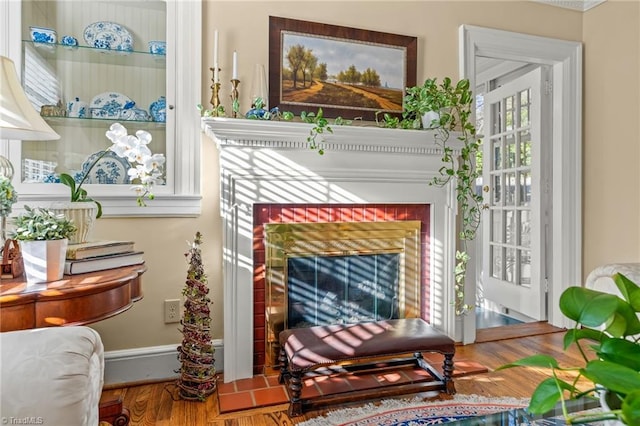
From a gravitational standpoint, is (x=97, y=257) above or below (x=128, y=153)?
below

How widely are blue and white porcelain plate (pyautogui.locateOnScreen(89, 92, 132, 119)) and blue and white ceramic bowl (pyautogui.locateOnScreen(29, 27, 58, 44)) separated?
0.33 meters

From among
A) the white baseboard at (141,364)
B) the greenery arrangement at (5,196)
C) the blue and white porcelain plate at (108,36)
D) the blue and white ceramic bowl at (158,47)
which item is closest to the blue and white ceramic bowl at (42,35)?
the blue and white porcelain plate at (108,36)

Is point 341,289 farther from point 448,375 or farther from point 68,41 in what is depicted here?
point 68,41

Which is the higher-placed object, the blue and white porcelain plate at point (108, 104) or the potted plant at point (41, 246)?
the blue and white porcelain plate at point (108, 104)

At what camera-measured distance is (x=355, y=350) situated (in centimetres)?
179

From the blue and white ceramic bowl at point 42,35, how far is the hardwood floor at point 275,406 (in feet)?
5.85

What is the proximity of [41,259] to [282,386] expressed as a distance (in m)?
1.26

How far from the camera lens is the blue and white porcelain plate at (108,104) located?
2.07 metres

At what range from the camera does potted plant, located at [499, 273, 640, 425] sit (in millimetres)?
576

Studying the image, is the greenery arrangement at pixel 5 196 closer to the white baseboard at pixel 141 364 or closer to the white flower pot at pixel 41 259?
the white flower pot at pixel 41 259

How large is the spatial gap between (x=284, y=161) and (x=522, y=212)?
227cm

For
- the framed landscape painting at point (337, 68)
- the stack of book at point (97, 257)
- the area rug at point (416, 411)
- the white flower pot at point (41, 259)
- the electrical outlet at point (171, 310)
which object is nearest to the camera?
the white flower pot at point (41, 259)

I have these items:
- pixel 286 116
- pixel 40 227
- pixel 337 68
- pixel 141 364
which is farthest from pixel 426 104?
pixel 141 364

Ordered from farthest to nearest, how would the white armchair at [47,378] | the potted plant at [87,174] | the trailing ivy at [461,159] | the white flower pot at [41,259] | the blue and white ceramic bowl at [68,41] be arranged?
the trailing ivy at [461,159], the blue and white ceramic bowl at [68,41], the potted plant at [87,174], the white flower pot at [41,259], the white armchair at [47,378]
